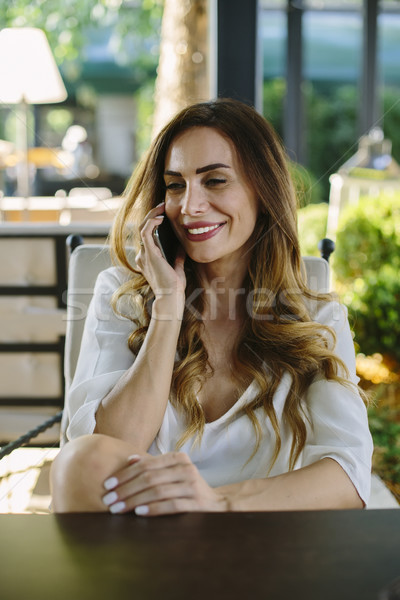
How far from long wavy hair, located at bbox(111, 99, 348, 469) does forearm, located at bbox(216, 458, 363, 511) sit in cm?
19

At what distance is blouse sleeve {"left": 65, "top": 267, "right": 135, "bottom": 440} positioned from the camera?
1560mm

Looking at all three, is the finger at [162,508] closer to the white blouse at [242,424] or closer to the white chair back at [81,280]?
the white blouse at [242,424]

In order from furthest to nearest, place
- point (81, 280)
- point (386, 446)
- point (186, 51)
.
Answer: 1. point (186, 51)
2. point (386, 446)
3. point (81, 280)

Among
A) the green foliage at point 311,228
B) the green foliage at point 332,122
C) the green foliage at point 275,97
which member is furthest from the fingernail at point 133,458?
the green foliage at point 332,122

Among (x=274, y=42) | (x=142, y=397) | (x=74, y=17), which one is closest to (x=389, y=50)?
(x=274, y=42)

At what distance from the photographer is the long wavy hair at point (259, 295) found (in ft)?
5.32

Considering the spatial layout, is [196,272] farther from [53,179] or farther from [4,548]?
[53,179]

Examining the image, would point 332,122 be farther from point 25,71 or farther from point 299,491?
point 299,491

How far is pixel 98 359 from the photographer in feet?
5.48

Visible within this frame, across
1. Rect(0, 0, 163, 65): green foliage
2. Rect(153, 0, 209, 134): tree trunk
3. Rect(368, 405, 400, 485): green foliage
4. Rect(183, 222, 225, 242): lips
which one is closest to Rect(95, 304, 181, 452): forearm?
Rect(183, 222, 225, 242): lips

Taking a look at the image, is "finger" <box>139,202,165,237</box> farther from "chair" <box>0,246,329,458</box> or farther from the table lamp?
the table lamp

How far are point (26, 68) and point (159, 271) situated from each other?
3.07 meters

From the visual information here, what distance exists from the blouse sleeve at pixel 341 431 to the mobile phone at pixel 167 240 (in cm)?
52

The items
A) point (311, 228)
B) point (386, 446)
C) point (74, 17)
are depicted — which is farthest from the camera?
point (311, 228)
